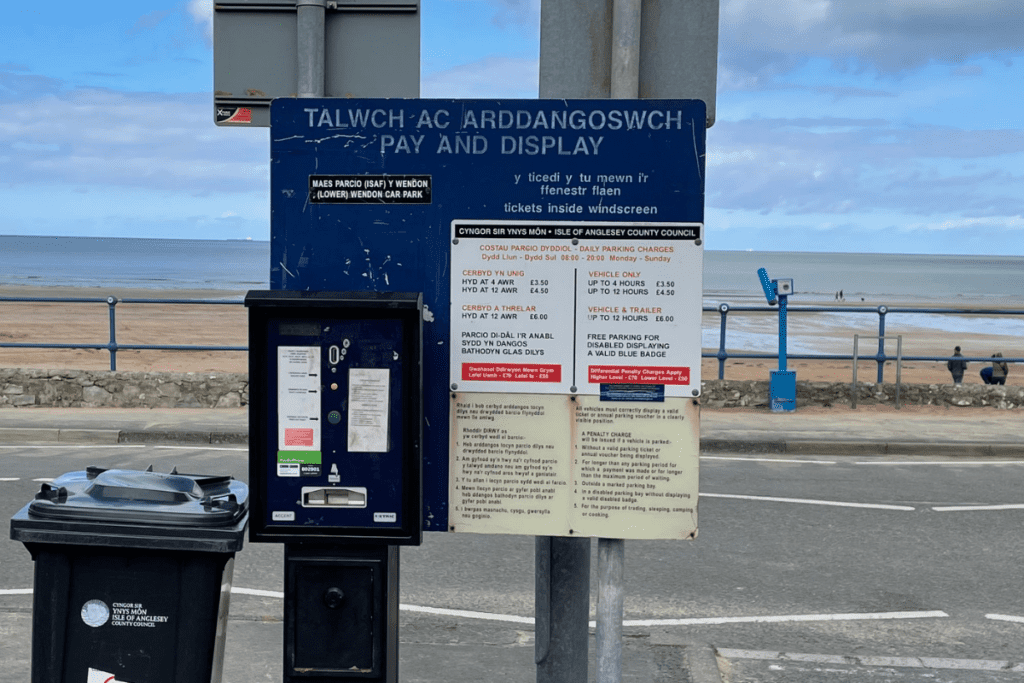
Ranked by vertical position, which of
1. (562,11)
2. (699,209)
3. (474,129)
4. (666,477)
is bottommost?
(666,477)

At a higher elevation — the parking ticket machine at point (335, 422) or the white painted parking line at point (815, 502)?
the parking ticket machine at point (335, 422)

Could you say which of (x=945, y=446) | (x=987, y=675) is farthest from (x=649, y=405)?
(x=945, y=446)

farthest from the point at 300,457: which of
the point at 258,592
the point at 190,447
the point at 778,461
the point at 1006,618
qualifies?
the point at 190,447

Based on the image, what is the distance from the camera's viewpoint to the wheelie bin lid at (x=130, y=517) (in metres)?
3.17

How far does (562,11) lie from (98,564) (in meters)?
2.19

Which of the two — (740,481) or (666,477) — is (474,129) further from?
(740,481)

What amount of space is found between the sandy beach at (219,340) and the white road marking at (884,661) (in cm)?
1622

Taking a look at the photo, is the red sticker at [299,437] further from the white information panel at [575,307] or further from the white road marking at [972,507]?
the white road marking at [972,507]

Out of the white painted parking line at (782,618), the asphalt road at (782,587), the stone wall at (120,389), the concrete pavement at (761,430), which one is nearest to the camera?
the asphalt road at (782,587)

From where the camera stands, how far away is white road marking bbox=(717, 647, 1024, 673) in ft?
17.0

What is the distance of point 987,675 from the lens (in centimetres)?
506

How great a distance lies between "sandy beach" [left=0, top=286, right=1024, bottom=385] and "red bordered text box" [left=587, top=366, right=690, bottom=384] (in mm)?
17531

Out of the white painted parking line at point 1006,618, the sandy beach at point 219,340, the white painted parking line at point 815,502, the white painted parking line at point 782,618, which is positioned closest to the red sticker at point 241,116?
the white painted parking line at point 782,618

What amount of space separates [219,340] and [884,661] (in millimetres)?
28130
